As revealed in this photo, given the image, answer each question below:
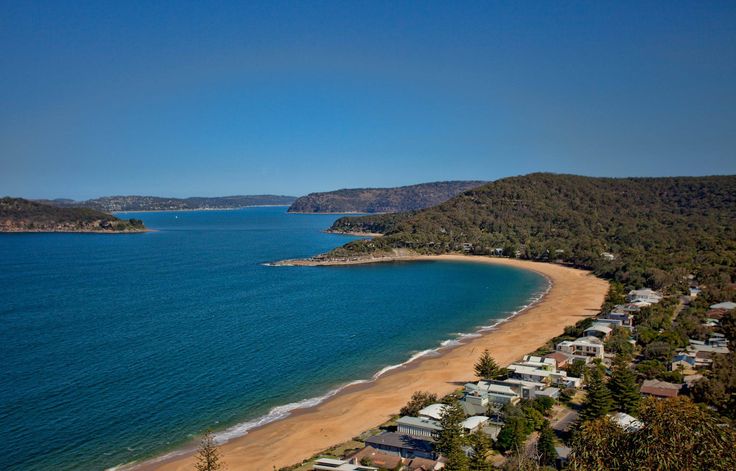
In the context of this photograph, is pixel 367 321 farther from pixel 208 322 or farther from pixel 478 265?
pixel 478 265

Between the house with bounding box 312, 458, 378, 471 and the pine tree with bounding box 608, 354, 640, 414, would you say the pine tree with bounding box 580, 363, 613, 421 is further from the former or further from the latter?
the house with bounding box 312, 458, 378, 471

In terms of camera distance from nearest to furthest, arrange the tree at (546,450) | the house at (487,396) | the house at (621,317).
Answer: the tree at (546,450)
the house at (487,396)
the house at (621,317)

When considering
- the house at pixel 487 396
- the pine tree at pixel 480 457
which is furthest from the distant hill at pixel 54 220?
the pine tree at pixel 480 457

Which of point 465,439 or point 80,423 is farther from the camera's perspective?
point 80,423

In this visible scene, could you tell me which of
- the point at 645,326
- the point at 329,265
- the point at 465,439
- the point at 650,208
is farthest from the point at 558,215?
the point at 465,439

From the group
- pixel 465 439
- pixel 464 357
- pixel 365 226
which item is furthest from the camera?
pixel 365 226

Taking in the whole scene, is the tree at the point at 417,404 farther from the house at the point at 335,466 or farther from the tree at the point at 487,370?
the house at the point at 335,466

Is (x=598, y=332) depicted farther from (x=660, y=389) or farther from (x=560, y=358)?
(x=660, y=389)
